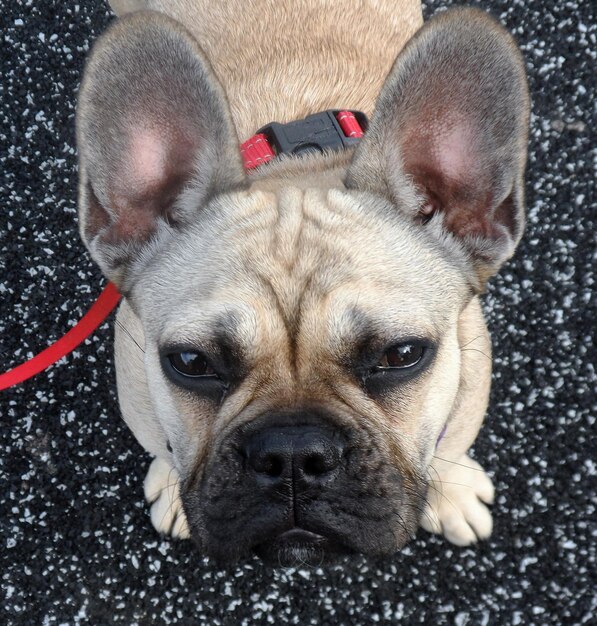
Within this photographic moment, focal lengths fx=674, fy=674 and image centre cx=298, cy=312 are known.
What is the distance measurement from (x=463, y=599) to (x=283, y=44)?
7.67 ft

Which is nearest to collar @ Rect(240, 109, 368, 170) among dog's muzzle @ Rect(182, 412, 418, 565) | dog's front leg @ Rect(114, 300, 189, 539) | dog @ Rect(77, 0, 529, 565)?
dog @ Rect(77, 0, 529, 565)

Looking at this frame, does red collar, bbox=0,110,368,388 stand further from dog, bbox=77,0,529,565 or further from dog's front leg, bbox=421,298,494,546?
dog's front leg, bbox=421,298,494,546

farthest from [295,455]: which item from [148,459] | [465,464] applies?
[148,459]

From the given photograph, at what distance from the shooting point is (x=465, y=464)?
277 cm

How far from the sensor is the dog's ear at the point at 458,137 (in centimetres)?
163

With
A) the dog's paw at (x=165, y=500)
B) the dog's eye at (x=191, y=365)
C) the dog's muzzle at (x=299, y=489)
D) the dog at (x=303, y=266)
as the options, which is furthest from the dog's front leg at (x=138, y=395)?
the dog's muzzle at (x=299, y=489)

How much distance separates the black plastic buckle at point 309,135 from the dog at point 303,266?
0.23m

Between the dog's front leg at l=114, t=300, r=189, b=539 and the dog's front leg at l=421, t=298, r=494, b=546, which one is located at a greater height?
the dog's front leg at l=114, t=300, r=189, b=539

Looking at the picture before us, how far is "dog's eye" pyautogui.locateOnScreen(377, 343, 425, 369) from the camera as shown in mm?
1736

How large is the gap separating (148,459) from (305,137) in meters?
1.57

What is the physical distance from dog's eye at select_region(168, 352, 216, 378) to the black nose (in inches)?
10.0

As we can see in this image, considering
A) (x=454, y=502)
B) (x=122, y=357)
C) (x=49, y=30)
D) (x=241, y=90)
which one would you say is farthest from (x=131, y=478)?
(x=49, y=30)

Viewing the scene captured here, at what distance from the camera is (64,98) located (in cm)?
355

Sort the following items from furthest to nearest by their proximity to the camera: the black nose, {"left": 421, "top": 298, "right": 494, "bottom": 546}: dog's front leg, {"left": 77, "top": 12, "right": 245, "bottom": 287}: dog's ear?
{"left": 421, "top": 298, "right": 494, "bottom": 546}: dog's front leg
{"left": 77, "top": 12, "right": 245, "bottom": 287}: dog's ear
the black nose
